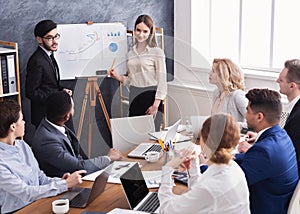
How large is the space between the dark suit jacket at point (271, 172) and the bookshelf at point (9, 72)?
7.50ft

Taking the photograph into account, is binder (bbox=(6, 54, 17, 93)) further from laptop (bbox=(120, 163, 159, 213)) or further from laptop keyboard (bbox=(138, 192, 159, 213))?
laptop keyboard (bbox=(138, 192, 159, 213))

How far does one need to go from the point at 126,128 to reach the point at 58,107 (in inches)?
18.2

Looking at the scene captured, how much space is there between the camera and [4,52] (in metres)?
3.92

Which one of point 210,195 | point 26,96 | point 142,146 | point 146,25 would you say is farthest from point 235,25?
point 210,195

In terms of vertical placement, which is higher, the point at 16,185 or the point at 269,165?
the point at 269,165

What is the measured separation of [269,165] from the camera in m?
2.36

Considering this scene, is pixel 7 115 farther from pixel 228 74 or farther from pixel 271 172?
pixel 228 74

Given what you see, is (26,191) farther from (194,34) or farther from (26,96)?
(194,34)

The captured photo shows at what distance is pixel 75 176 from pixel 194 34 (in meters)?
3.18

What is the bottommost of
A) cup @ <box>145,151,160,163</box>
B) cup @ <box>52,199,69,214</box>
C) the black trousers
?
cup @ <box>52,199,69,214</box>

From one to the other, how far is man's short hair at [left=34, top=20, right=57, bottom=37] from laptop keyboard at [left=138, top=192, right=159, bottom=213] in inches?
87.2

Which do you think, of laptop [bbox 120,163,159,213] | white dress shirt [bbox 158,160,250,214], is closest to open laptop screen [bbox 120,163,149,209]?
laptop [bbox 120,163,159,213]

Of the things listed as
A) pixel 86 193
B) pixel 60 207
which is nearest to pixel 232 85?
pixel 86 193

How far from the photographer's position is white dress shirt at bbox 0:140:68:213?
2420 mm
